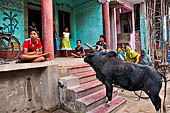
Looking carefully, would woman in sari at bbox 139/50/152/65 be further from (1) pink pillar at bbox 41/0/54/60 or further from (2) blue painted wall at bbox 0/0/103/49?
(1) pink pillar at bbox 41/0/54/60

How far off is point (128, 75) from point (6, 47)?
479cm

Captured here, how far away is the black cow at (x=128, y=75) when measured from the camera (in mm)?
2682

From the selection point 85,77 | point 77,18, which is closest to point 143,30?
Answer: point 77,18

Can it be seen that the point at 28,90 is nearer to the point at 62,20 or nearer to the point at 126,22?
the point at 62,20

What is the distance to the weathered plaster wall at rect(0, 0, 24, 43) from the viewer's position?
575 centimetres

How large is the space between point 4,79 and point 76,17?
6.82 m

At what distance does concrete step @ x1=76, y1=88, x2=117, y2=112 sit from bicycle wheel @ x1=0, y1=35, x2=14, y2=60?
3760 millimetres

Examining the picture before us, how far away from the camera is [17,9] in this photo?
6184 mm

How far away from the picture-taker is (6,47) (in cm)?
518

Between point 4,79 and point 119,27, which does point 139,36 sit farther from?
point 4,79

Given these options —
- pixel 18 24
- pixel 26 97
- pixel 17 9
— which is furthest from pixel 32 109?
pixel 17 9

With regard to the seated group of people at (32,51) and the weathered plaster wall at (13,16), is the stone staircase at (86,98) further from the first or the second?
the weathered plaster wall at (13,16)

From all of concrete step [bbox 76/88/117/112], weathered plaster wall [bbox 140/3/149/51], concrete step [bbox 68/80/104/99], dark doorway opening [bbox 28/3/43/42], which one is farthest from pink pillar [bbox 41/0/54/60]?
weathered plaster wall [bbox 140/3/149/51]

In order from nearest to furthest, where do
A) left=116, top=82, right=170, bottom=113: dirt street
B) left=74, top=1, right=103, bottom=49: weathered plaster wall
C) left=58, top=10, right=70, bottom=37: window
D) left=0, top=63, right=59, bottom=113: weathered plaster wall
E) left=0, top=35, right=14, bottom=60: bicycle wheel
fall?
left=0, top=63, right=59, bottom=113: weathered plaster wall
left=116, top=82, right=170, bottom=113: dirt street
left=0, top=35, right=14, bottom=60: bicycle wheel
left=74, top=1, right=103, bottom=49: weathered plaster wall
left=58, top=10, right=70, bottom=37: window
